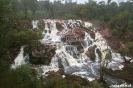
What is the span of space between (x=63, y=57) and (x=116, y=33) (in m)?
15.0

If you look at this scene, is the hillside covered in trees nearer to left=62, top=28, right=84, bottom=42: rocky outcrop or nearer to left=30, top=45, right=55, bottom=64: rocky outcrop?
left=30, top=45, right=55, bottom=64: rocky outcrop

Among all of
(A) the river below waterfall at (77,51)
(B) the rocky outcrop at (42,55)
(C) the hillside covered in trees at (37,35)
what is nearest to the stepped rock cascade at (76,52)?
(A) the river below waterfall at (77,51)

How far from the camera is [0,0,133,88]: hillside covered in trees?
44.4 feet

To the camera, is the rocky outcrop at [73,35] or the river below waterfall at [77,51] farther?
the rocky outcrop at [73,35]

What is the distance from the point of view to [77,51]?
33.3 m

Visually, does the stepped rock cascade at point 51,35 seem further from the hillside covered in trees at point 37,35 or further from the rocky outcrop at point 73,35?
the rocky outcrop at point 73,35

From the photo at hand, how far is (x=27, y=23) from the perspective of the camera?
39.7m

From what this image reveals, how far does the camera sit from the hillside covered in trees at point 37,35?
1352cm

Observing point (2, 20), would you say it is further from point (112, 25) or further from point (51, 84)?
point (112, 25)

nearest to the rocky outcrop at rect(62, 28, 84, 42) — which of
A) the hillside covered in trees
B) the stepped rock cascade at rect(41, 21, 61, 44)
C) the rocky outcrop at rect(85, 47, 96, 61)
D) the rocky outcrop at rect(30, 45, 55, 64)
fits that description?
the stepped rock cascade at rect(41, 21, 61, 44)

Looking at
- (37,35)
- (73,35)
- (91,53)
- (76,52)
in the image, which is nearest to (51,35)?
(73,35)

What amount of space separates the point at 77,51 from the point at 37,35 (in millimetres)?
13304

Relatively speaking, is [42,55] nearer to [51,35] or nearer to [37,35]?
[37,35]

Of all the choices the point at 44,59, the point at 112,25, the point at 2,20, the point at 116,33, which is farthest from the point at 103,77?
the point at 112,25
